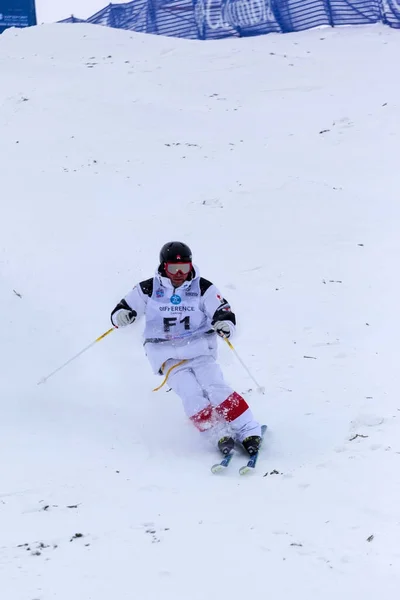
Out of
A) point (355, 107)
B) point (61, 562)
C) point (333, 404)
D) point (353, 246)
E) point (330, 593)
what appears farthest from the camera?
point (355, 107)

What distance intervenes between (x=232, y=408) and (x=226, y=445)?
0.41m

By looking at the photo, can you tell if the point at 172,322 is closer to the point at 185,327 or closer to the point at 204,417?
the point at 185,327

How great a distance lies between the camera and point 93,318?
8.74 meters

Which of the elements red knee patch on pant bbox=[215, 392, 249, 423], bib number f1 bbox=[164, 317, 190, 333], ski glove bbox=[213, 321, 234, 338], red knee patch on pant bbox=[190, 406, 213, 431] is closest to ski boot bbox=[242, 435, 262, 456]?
red knee patch on pant bbox=[215, 392, 249, 423]

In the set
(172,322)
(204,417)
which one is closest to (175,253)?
(172,322)

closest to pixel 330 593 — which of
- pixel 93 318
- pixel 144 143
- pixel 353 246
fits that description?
pixel 93 318

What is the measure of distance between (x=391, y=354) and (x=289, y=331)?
1.57 meters

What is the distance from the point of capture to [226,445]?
566 centimetres

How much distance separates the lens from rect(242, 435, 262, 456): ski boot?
5590mm

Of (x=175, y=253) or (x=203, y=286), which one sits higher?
(x=175, y=253)

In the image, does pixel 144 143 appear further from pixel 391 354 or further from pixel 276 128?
pixel 391 354

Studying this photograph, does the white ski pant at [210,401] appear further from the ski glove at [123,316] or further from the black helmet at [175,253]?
the black helmet at [175,253]

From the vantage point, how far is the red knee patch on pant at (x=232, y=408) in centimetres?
593

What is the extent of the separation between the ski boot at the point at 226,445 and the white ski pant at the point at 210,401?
15 centimetres
